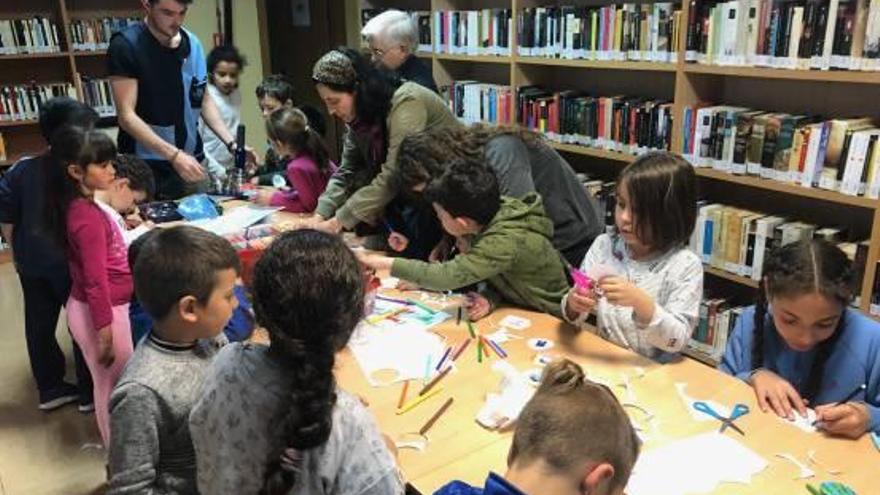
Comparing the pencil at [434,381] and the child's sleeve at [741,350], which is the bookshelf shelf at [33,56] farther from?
the child's sleeve at [741,350]

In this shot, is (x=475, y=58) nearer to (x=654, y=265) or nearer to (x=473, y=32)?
(x=473, y=32)

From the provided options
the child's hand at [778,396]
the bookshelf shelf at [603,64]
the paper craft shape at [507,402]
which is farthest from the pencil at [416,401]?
the bookshelf shelf at [603,64]

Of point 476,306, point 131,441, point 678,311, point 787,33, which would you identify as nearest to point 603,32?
point 787,33

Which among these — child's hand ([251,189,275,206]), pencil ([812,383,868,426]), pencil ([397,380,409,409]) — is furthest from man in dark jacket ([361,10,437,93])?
pencil ([812,383,868,426])

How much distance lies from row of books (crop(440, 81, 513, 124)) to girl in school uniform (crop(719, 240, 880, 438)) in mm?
2655

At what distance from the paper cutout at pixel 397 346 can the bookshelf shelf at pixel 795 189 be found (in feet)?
5.33

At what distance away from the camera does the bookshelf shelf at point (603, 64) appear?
319 cm

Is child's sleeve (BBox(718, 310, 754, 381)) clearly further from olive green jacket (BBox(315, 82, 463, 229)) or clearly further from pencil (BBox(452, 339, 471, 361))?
olive green jacket (BBox(315, 82, 463, 229))

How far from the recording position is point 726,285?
338cm

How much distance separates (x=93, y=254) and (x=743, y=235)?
2.55 metres

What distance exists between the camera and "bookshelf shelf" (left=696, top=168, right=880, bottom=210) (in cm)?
259

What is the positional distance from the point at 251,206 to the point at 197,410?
2195 millimetres

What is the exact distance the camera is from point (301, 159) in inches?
124

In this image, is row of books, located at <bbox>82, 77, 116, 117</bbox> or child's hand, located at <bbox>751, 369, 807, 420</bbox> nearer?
child's hand, located at <bbox>751, 369, 807, 420</bbox>
